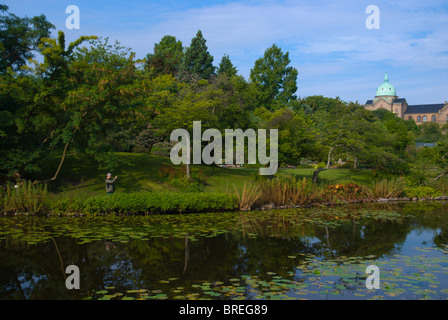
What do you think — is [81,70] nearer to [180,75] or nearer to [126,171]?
[126,171]

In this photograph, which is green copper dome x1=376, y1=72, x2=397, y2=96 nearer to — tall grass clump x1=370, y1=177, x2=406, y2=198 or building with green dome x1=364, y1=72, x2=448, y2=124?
building with green dome x1=364, y1=72, x2=448, y2=124

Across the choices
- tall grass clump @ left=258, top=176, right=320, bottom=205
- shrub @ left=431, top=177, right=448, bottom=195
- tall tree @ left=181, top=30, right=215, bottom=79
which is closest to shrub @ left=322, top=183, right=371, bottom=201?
tall grass clump @ left=258, top=176, right=320, bottom=205

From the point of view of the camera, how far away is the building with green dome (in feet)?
501

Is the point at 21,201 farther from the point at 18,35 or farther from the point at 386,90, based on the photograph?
the point at 386,90

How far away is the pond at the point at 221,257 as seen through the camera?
283 inches

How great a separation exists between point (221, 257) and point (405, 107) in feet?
563

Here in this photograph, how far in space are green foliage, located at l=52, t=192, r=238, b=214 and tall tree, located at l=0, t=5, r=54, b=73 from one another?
11.8m

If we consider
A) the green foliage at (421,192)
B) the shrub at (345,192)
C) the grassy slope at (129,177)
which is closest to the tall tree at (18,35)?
the grassy slope at (129,177)

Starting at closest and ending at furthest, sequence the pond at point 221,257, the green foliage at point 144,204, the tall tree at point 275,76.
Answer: the pond at point 221,257
the green foliage at point 144,204
the tall tree at point 275,76

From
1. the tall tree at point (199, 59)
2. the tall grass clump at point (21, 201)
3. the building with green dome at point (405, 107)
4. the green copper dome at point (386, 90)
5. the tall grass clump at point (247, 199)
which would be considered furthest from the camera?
the green copper dome at point (386, 90)

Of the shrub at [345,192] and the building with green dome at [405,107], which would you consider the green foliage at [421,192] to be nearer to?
the shrub at [345,192]

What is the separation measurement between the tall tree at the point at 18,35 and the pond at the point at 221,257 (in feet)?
44.9

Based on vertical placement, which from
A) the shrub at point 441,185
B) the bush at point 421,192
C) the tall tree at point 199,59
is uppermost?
the tall tree at point 199,59

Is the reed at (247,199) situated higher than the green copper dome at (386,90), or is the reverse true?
the green copper dome at (386,90)
